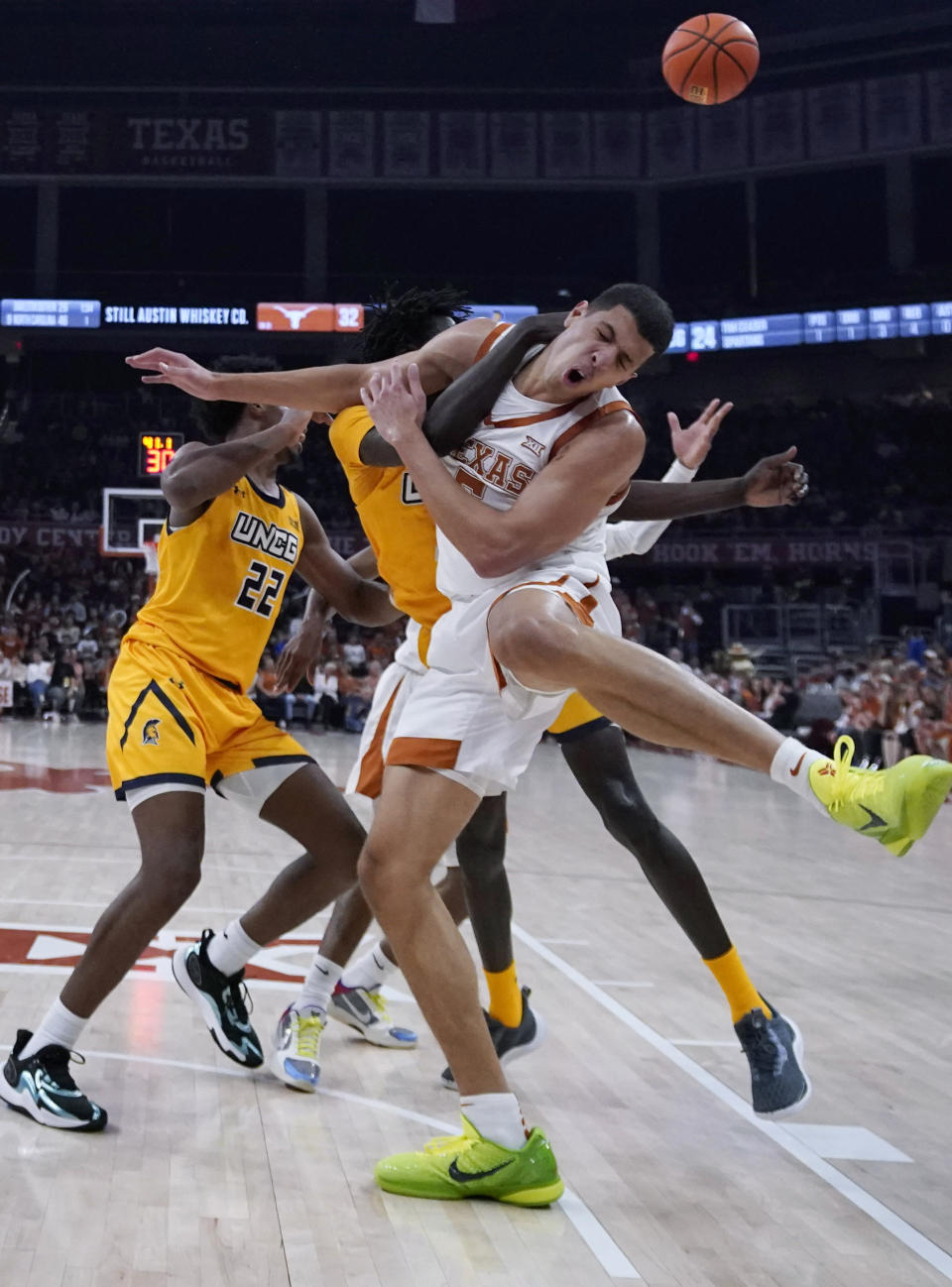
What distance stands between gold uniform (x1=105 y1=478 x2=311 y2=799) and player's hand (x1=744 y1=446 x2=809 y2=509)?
129 centimetres

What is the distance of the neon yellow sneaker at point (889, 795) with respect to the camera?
2.48m

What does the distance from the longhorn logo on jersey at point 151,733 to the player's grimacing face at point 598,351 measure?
1.35 meters

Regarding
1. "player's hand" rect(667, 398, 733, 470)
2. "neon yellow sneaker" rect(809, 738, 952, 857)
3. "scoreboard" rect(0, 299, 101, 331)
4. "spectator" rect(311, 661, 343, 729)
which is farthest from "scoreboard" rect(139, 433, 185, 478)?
"neon yellow sneaker" rect(809, 738, 952, 857)

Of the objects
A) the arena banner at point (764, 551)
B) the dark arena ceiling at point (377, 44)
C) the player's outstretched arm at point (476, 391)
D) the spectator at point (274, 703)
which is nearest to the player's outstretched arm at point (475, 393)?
the player's outstretched arm at point (476, 391)

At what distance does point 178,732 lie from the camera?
3.36m

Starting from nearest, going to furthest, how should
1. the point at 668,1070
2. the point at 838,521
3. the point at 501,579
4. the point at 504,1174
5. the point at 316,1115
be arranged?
1. the point at 504,1174
2. the point at 501,579
3. the point at 316,1115
4. the point at 668,1070
5. the point at 838,521

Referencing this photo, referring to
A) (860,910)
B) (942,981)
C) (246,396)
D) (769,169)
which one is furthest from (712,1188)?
(769,169)

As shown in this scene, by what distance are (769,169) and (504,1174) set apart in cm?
2586

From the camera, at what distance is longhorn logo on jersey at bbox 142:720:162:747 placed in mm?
3316

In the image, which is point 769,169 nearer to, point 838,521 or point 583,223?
point 583,223

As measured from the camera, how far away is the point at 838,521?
80.9 feet

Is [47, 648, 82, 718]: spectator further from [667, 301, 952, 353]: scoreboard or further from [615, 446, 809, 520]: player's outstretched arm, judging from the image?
[615, 446, 809, 520]: player's outstretched arm

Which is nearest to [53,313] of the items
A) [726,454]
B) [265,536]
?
[726,454]

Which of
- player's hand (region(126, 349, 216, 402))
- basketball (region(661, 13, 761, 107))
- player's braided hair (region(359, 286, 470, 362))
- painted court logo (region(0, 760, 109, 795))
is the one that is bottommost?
painted court logo (region(0, 760, 109, 795))
